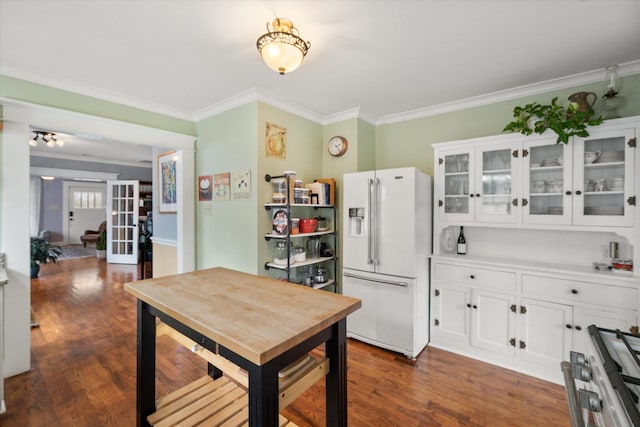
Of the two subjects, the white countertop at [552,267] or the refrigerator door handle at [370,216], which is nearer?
the white countertop at [552,267]

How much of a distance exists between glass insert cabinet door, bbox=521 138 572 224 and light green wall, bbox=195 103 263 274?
2441 millimetres

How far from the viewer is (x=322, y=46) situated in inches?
81.0

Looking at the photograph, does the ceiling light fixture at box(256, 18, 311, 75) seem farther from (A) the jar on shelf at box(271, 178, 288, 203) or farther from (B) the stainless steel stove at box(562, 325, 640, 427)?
(B) the stainless steel stove at box(562, 325, 640, 427)

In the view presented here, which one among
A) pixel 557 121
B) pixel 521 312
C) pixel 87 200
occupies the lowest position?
pixel 521 312

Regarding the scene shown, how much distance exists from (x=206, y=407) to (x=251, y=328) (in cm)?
92

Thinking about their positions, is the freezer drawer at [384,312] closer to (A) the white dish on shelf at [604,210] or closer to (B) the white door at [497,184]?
(B) the white door at [497,184]

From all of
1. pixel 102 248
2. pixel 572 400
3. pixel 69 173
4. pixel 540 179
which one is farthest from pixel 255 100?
pixel 102 248

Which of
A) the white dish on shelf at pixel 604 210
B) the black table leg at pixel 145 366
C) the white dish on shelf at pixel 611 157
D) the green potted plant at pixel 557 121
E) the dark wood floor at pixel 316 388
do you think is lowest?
the dark wood floor at pixel 316 388

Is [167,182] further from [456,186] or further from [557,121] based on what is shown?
[557,121]

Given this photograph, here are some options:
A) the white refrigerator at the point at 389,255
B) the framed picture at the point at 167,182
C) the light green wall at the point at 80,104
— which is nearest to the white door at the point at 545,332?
the white refrigerator at the point at 389,255

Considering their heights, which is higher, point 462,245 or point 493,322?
point 462,245

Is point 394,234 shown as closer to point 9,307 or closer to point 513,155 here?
point 513,155

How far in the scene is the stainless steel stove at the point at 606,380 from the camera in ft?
2.45

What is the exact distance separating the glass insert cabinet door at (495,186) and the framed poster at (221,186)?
254 centimetres
